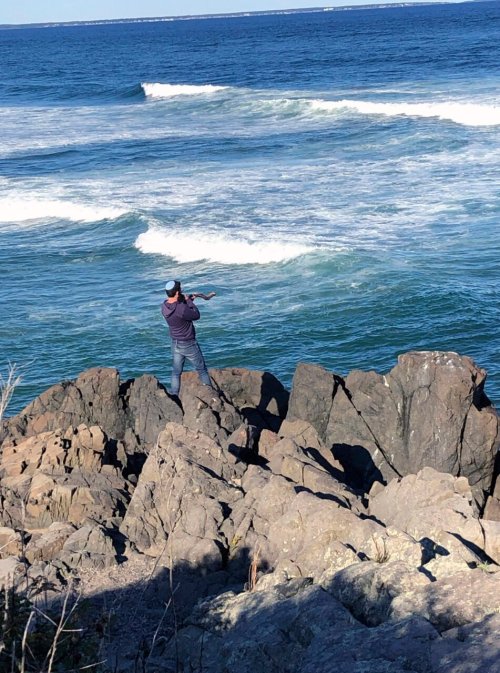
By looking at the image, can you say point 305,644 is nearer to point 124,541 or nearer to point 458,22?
point 124,541

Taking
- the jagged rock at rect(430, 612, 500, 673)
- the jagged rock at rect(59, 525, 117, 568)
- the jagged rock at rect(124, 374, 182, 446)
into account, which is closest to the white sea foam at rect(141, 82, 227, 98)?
the jagged rock at rect(124, 374, 182, 446)

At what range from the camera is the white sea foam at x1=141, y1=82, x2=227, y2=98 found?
6975 centimetres

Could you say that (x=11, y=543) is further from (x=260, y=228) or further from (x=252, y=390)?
(x=260, y=228)

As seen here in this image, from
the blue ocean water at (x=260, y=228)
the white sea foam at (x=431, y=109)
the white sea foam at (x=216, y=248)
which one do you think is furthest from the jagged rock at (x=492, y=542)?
the white sea foam at (x=431, y=109)

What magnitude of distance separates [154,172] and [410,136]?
11.4 m

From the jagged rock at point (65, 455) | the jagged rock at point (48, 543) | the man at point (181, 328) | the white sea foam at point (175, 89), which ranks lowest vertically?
the jagged rock at point (48, 543)

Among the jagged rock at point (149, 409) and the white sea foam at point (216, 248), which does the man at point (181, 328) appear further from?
the white sea foam at point (216, 248)

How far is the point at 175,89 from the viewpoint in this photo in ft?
238

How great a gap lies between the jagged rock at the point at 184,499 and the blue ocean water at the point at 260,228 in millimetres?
5758

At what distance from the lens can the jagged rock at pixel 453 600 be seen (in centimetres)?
700

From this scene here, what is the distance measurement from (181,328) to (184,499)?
3786 millimetres

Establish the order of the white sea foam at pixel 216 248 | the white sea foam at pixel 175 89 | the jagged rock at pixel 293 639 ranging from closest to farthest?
1. the jagged rock at pixel 293 639
2. the white sea foam at pixel 216 248
3. the white sea foam at pixel 175 89

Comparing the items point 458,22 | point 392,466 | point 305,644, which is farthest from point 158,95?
point 458,22

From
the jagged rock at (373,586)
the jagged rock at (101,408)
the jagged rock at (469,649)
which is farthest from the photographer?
the jagged rock at (101,408)
